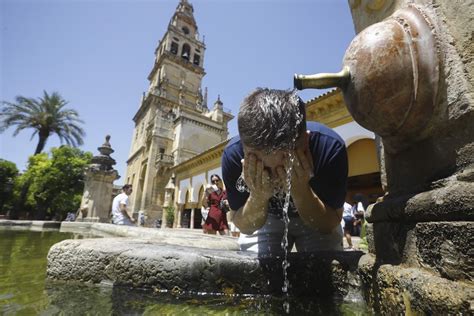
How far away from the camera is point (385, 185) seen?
4.74 feet

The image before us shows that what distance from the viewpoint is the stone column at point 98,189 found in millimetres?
10648

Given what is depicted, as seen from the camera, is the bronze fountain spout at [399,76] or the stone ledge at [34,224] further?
the stone ledge at [34,224]

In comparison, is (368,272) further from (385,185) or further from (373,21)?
(373,21)

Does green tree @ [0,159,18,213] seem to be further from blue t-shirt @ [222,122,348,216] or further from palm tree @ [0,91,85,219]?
blue t-shirt @ [222,122,348,216]

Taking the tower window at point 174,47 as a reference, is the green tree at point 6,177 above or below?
below

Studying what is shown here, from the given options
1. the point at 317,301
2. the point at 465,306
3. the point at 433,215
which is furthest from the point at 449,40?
the point at 317,301

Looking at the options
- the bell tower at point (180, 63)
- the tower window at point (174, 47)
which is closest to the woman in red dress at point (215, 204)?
the bell tower at point (180, 63)

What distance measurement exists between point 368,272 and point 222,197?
18.1 feet

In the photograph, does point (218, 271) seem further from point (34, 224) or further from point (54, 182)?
point (54, 182)

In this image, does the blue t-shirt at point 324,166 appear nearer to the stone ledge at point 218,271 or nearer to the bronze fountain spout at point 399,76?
the stone ledge at point 218,271

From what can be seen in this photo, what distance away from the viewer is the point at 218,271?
1.50 metres

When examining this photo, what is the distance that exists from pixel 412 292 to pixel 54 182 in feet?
99.9

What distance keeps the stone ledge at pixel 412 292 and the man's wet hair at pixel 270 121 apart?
2.23ft

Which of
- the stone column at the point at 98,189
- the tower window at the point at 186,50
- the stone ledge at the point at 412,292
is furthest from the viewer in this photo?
the tower window at the point at 186,50
